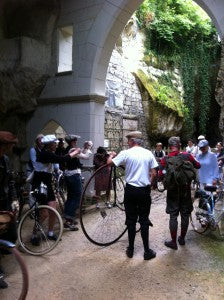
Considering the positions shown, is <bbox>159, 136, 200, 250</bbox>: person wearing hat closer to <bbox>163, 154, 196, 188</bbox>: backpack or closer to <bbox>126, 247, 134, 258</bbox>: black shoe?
<bbox>163, 154, 196, 188</bbox>: backpack

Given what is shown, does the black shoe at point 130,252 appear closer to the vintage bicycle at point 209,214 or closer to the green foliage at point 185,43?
the vintage bicycle at point 209,214

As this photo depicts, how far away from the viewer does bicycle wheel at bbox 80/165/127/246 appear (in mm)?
5516

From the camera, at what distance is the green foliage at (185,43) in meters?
16.8

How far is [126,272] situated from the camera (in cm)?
438

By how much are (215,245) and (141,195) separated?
1592 mm

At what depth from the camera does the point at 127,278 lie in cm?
420

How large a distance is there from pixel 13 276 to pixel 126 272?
1.44 metres

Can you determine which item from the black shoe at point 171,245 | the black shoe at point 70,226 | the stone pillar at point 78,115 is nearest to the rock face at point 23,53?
the stone pillar at point 78,115

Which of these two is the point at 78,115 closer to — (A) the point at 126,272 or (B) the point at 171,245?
(B) the point at 171,245

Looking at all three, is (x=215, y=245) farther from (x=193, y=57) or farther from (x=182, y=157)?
(x=193, y=57)

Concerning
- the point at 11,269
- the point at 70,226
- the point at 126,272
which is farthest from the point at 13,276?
the point at 70,226

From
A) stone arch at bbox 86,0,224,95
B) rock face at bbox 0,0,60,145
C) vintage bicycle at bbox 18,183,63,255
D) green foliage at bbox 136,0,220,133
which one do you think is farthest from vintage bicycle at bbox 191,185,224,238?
green foliage at bbox 136,0,220,133

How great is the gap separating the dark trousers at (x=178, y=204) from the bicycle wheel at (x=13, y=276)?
2.33 meters

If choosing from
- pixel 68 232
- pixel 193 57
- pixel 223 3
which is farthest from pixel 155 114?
pixel 68 232
